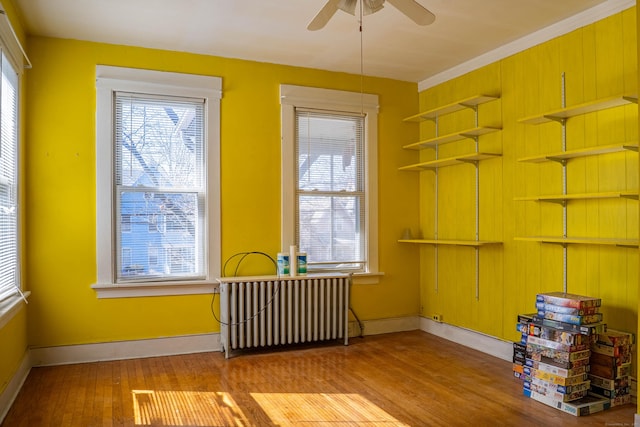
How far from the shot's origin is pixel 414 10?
9.16 feet

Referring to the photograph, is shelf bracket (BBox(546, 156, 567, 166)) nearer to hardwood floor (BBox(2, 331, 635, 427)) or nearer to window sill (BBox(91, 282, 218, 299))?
hardwood floor (BBox(2, 331, 635, 427))

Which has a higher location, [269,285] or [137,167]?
[137,167]

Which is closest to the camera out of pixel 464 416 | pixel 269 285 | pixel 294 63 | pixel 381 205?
pixel 464 416

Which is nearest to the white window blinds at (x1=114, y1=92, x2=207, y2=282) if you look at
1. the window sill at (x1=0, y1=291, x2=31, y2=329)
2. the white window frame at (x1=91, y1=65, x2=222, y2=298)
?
the white window frame at (x1=91, y1=65, x2=222, y2=298)

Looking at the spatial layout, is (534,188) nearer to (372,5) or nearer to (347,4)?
(372,5)

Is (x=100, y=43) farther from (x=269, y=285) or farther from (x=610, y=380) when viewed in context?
(x=610, y=380)

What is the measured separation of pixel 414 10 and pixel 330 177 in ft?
8.18

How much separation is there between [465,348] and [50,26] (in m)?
4.45

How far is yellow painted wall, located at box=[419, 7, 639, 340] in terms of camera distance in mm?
3465

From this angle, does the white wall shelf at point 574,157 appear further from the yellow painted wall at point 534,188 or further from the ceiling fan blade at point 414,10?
the ceiling fan blade at point 414,10

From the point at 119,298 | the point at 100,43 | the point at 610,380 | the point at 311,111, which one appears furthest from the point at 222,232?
the point at 610,380

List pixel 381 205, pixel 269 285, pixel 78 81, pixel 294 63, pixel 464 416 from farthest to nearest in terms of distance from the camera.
Answer: 1. pixel 381 205
2. pixel 294 63
3. pixel 269 285
4. pixel 78 81
5. pixel 464 416

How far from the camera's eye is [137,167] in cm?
441

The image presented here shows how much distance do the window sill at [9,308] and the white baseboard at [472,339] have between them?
3746 millimetres
